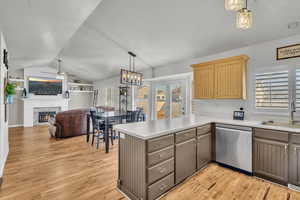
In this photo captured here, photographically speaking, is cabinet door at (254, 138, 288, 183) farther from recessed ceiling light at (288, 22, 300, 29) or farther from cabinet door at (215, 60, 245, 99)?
recessed ceiling light at (288, 22, 300, 29)

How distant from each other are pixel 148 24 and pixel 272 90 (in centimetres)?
274

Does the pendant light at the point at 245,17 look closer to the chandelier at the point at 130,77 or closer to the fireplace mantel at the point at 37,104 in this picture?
the chandelier at the point at 130,77

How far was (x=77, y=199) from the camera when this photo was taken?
194cm

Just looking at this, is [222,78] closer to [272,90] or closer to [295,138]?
[272,90]

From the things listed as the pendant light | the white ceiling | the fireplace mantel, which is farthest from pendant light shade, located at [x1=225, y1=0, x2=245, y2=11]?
the fireplace mantel

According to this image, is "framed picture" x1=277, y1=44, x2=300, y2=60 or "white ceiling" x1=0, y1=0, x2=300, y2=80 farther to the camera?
"framed picture" x1=277, y1=44, x2=300, y2=60

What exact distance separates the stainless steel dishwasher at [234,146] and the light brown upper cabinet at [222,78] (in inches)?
27.5

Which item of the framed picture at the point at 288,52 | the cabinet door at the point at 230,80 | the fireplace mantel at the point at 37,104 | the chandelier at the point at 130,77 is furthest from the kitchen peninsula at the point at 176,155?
the fireplace mantel at the point at 37,104

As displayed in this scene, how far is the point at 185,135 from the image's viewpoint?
2.30 m

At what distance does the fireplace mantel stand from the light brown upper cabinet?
742 cm

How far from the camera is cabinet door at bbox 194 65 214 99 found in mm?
3283

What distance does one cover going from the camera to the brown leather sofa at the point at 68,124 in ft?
15.6

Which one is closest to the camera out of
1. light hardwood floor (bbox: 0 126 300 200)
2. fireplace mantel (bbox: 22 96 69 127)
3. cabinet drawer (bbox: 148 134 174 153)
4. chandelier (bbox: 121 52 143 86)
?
cabinet drawer (bbox: 148 134 174 153)

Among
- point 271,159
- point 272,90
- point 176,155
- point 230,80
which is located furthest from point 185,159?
point 272,90
